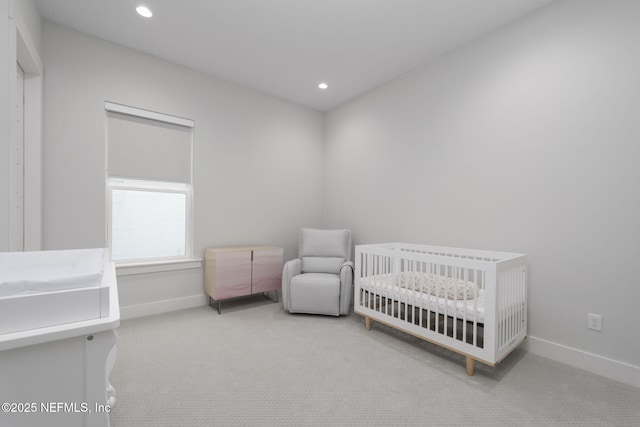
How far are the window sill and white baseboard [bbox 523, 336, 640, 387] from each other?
3.22 m

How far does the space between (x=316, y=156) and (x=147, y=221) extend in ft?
7.71

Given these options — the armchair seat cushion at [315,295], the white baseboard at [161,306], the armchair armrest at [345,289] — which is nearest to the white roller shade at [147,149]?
the white baseboard at [161,306]

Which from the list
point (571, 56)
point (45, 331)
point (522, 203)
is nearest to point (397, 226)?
point (522, 203)

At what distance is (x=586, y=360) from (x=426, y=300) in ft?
3.63

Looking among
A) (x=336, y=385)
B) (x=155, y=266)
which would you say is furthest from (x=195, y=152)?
(x=336, y=385)

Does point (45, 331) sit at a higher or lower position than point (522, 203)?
lower

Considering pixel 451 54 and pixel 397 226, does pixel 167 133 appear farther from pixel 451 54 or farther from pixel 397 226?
pixel 451 54

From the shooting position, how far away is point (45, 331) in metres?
0.71

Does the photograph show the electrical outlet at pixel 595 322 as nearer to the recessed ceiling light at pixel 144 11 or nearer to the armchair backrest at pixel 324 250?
the armchair backrest at pixel 324 250

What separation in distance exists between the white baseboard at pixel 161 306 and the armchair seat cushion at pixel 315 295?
1101mm

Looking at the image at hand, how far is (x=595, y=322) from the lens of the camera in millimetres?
1948

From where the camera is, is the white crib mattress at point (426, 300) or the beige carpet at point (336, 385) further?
the white crib mattress at point (426, 300)

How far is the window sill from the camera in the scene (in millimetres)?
2738

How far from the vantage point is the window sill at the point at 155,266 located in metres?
2.74
